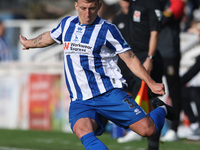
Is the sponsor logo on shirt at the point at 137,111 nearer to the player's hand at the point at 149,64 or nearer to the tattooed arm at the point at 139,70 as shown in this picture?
the tattooed arm at the point at 139,70

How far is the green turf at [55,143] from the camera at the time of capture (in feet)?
27.7

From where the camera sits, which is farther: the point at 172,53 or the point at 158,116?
the point at 172,53

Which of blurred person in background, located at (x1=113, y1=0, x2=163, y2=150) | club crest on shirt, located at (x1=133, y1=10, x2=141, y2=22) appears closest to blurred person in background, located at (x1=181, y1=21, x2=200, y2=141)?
blurred person in background, located at (x1=113, y1=0, x2=163, y2=150)

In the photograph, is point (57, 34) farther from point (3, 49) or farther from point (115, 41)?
point (3, 49)

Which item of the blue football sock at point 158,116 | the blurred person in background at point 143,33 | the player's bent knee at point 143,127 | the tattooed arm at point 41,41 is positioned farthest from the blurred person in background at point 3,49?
the player's bent knee at point 143,127

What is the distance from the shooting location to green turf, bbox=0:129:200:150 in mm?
8438

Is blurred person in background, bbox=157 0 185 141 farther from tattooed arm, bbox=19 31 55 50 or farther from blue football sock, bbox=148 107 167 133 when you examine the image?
tattooed arm, bbox=19 31 55 50

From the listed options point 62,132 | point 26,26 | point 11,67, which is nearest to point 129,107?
point 62,132

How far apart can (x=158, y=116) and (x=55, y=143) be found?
353cm

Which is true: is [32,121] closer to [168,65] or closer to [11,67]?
[11,67]

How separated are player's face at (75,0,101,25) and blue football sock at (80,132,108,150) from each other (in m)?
1.09

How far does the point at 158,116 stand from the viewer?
232 inches

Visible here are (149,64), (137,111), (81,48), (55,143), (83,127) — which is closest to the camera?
(83,127)

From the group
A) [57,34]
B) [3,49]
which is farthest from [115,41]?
[3,49]
